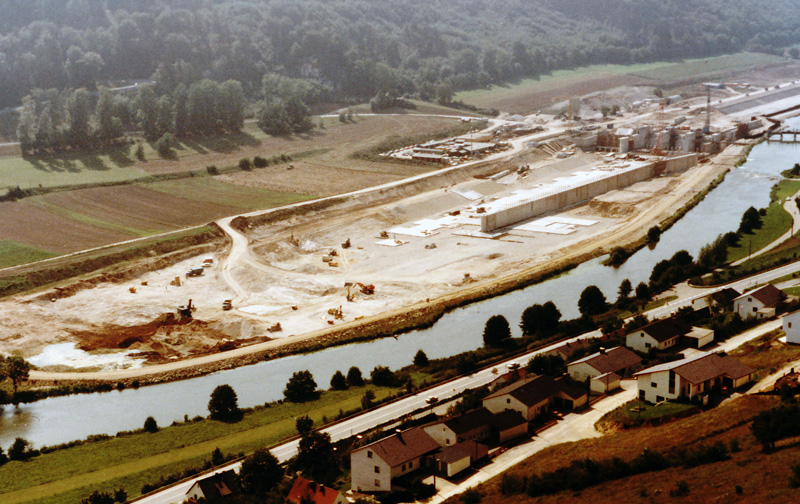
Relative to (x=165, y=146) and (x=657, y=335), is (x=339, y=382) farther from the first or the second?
(x=165, y=146)

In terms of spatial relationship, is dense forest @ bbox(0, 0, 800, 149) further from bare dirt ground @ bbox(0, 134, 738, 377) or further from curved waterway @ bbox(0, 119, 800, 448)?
curved waterway @ bbox(0, 119, 800, 448)

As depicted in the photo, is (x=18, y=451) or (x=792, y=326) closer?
(x=18, y=451)

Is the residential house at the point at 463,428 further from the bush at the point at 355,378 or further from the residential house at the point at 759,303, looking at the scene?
the residential house at the point at 759,303

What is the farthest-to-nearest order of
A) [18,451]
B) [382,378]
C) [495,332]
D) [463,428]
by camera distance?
[495,332], [382,378], [18,451], [463,428]

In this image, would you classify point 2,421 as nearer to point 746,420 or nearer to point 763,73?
point 746,420

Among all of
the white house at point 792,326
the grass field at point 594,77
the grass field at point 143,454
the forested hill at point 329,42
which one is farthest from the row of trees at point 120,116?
the white house at point 792,326

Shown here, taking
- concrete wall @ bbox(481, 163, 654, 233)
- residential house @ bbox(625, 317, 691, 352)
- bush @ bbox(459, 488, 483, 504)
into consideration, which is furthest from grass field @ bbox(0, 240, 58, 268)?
bush @ bbox(459, 488, 483, 504)

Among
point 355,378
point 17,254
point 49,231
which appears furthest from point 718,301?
point 49,231
